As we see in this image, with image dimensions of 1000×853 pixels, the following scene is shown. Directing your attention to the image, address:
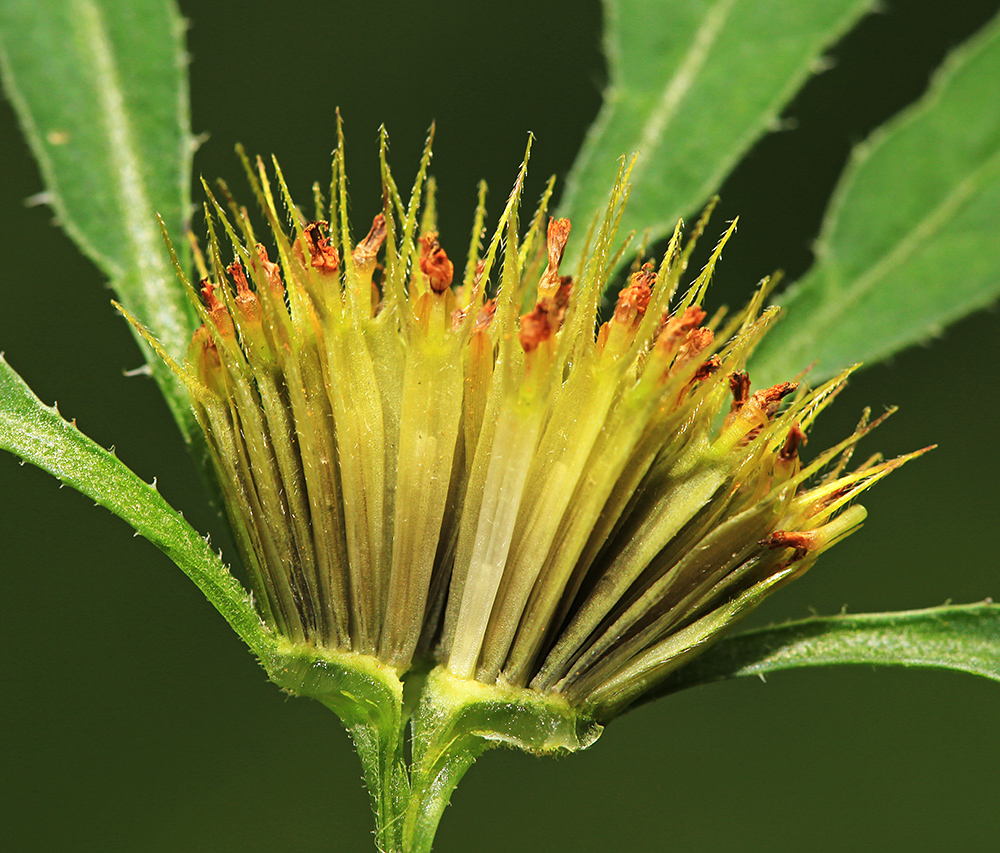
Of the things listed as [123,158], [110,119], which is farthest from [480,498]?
[110,119]

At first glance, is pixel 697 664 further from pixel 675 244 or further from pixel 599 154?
pixel 599 154

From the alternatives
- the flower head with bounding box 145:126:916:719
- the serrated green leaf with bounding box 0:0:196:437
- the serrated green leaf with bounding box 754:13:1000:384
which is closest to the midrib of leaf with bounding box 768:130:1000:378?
the serrated green leaf with bounding box 754:13:1000:384

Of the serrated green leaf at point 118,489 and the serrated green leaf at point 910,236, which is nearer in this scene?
the serrated green leaf at point 118,489

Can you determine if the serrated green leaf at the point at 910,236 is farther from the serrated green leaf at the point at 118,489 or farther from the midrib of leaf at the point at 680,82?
the serrated green leaf at the point at 118,489

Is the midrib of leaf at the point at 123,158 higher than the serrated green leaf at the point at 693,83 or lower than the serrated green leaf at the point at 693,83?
lower

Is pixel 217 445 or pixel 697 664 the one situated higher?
pixel 217 445

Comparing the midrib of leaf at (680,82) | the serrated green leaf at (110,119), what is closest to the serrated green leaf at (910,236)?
the midrib of leaf at (680,82)

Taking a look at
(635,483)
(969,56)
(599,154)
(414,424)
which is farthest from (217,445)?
(969,56)

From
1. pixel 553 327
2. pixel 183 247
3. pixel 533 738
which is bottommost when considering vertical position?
pixel 533 738
